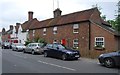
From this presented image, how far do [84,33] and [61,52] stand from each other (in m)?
10.9

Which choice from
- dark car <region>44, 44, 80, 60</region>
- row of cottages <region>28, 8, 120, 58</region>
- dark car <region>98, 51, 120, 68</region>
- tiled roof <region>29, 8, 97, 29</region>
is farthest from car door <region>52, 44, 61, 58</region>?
tiled roof <region>29, 8, 97, 29</region>

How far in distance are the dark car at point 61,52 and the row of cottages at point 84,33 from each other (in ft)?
10.5

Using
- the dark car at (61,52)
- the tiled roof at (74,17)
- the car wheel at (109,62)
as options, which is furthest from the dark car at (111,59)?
the tiled roof at (74,17)

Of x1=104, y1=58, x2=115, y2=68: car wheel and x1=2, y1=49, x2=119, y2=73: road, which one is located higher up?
x1=104, y1=58, x2=115, y2=68: car wheel

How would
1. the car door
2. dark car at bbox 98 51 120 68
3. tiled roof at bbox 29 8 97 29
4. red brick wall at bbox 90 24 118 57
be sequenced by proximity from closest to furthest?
1. dark car at bbox 98 51 120 68
2. the car door
3. red brick wall at bbox 90 24 118 57
4. tiled roof at bbox 29 8 97 29

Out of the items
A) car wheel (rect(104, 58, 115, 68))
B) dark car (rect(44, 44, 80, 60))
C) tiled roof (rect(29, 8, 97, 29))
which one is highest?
tiled roof (rect(29, 8, 97, 29))

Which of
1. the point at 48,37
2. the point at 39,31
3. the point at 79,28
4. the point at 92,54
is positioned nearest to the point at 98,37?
the point at 79,28

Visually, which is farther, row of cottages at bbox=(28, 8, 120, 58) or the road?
row of cottages at bbox=(28, 8, 120, 58)

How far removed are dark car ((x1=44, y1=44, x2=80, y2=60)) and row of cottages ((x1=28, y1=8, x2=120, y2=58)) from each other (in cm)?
319

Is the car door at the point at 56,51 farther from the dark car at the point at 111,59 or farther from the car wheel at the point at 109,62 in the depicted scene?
the car wheel at the point at 109,62

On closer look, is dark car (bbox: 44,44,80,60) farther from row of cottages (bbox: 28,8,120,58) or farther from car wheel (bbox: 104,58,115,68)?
car wheel (bbox: 104,58,115,68)

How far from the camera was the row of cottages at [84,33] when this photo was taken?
29.7 metres

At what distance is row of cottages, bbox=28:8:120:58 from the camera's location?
29695 mm

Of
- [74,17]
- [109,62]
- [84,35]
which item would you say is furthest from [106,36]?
[109,62]
